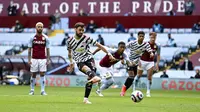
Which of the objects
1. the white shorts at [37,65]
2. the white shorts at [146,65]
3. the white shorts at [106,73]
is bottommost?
the white shorts at [106,73]

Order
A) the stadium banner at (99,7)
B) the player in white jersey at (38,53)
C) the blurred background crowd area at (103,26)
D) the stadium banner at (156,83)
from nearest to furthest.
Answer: the player in white jersey at (38,53)
the stadium banner at (156,83)
the blurred background crowd area at (103,26)
the stadium banner at (99,7)

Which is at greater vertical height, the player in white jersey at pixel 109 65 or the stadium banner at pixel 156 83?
the player in white jersey at pixel 109 65

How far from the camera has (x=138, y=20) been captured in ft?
163

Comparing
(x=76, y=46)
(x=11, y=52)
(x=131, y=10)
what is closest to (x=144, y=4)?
(x=131, y=10)

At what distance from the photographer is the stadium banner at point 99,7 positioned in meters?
50.2

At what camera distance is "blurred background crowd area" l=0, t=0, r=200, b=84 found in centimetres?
4316

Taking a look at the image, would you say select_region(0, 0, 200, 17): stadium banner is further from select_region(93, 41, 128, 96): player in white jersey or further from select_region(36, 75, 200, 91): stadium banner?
select_region(93, 41, 128, 96): player in white jersey

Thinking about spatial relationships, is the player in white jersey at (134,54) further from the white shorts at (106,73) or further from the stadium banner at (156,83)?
the stadium banner at (156,83)

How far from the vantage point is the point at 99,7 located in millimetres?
52625

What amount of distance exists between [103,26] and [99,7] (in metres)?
2.53

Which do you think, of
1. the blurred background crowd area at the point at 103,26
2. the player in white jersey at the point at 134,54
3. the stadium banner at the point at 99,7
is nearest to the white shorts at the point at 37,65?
the player in white jersey at the point at 134,54

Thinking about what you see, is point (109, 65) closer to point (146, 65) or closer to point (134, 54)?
point (134, 54)

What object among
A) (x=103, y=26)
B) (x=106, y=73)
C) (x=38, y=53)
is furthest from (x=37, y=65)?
(x=103, y=26)

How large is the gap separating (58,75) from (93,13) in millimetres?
15278
